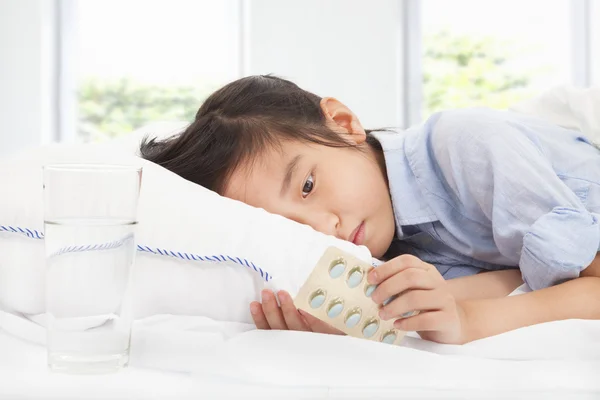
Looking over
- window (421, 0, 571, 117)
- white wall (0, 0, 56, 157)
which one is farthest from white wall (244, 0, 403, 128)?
white wall (0, 0, 56, 157)

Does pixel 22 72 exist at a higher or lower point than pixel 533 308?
higher

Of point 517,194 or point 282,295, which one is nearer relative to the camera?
point 282,295

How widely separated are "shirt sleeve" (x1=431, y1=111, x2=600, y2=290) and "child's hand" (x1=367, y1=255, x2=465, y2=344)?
221mm

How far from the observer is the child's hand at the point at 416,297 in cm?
72

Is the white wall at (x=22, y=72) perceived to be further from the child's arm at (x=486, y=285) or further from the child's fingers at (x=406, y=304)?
the child's fingers at (x=406, y=304)

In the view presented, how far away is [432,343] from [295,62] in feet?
8.82

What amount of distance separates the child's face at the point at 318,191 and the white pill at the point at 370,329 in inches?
10.4

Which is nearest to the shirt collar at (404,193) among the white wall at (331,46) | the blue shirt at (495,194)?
the blue shirt at (495,194)

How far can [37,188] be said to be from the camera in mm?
933

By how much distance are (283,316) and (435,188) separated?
43cm

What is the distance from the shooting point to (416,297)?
720 mm

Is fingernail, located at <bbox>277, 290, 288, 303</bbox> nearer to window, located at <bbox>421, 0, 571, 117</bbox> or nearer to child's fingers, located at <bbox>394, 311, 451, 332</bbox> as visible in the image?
child's fingers, located at <bbox>394, 311, 451, 332</bbox>

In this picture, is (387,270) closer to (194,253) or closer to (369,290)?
(369,290)

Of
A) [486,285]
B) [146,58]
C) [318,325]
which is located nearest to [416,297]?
[318,325]
